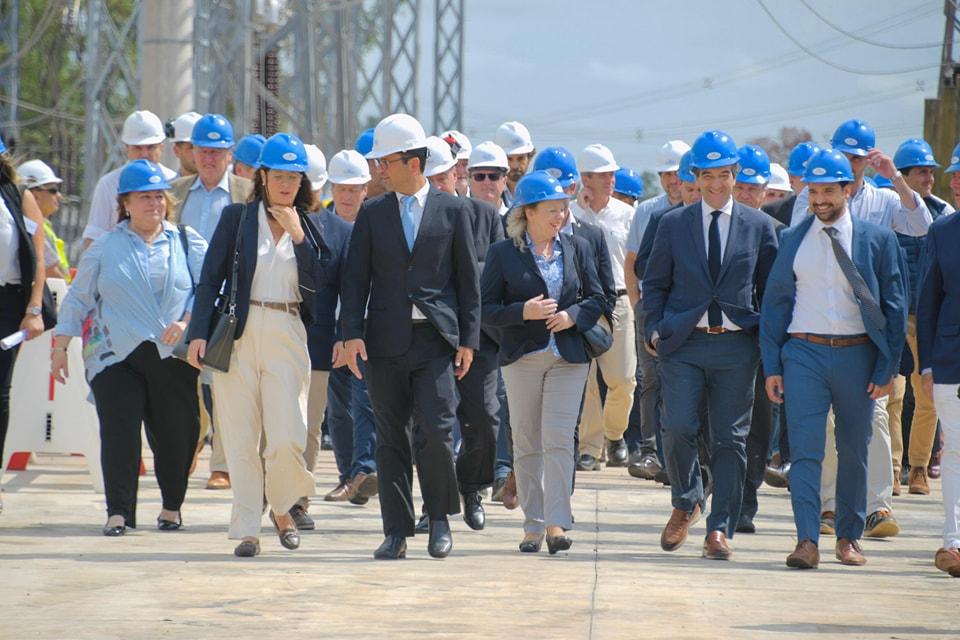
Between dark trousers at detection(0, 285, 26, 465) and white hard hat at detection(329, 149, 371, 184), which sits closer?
dark trousers at detection(0, 285, 26, 465)

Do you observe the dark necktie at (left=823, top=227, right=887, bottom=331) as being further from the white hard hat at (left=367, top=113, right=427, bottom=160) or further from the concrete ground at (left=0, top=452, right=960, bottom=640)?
the white hard hat at (left=367, top=113, right=427, bottom=160)

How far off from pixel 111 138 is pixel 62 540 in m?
14.2

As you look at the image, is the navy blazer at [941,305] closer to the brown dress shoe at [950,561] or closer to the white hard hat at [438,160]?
the brown dress shoe at [950,561]

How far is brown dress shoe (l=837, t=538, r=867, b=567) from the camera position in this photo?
9.32 metres

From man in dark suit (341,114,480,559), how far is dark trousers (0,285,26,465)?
2650 millimetres

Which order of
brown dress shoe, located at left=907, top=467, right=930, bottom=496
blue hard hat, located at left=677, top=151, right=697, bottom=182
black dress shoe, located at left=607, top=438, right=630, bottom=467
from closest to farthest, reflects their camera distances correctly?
1. blue hard hat, located at left=677, top=151, right=697, bottom=182
2. brown dress shoe, located at left=907, top=467, right=930, bottom=496
3. black dress shoe, located at left=607, top=438, right=630, bottom=467

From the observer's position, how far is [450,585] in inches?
324

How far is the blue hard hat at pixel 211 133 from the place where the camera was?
11.7 meters

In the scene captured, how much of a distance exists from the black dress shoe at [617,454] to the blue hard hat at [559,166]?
16.4 ft

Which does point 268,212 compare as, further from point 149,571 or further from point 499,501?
point 499,501

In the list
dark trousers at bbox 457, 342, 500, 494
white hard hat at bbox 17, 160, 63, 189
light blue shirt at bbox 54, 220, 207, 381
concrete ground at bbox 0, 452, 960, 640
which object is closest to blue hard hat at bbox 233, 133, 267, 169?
light blue shirt at bbox 54, 220, 207, 381

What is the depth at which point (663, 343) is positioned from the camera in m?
9.56

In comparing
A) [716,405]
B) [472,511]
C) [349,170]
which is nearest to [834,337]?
[716,405]

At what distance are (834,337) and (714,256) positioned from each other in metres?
0.79
